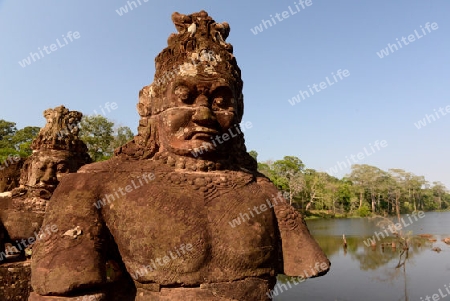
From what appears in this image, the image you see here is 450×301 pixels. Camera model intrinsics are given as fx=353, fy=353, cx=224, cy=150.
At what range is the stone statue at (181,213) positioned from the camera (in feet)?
8.69

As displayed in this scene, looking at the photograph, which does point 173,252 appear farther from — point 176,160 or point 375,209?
point 375,209

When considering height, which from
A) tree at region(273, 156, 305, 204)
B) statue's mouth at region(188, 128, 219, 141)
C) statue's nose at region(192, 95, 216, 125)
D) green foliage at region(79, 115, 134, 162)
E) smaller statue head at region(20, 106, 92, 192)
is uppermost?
green foliage at region(79, 115, 134, 162)

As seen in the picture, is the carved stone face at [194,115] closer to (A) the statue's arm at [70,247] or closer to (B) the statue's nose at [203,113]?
(B) the statue's nose at [203,113]

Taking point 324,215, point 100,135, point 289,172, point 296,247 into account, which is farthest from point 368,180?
point 296,247

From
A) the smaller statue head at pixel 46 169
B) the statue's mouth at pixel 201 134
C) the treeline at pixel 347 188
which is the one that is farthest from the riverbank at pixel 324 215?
the statue's mouth at pixel 201 134

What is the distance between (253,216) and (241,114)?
1.16 m

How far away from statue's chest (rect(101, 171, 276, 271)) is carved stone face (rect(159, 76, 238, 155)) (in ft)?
1.19

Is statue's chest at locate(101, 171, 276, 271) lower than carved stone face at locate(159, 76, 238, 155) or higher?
lower

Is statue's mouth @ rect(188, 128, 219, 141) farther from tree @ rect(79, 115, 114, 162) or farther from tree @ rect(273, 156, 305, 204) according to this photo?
tree @ rect(273, 156, 305, 204)

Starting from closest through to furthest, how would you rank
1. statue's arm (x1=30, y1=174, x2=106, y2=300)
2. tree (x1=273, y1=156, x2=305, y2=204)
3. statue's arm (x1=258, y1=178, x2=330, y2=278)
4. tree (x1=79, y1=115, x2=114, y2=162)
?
statue's arm (x1=30, y1=174, x2=106, y2=300), statue's arm (x1=258, y1=178, x2=330, y2=278), tree (x1=79, y1=115, x2=114, y2=162), tree (x1=273, y1=156, x2=305, y2=204)

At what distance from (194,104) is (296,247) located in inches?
59.6

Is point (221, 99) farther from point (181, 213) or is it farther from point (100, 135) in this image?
point (100, 135)

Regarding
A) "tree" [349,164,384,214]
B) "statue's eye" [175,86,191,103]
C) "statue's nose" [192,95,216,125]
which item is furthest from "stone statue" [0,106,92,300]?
"tree" [349,164,384,214]

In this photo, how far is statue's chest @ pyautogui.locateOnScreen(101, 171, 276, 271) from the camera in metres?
2.68
